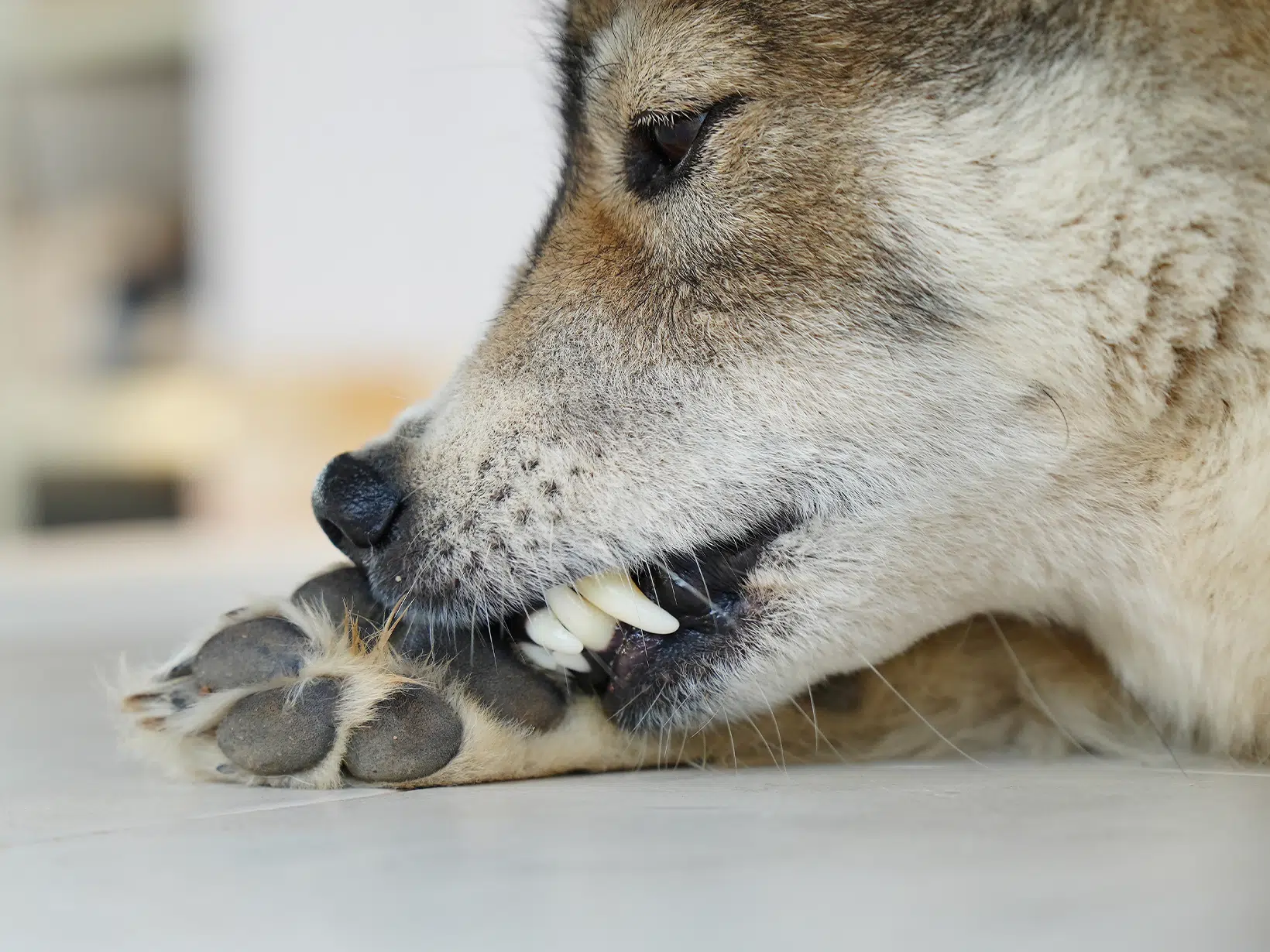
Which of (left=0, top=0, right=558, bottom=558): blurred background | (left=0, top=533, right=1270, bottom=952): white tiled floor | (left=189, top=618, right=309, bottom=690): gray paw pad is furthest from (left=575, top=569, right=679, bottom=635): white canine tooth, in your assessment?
(left=0, top=0, right=558, bottom=558): blurred background

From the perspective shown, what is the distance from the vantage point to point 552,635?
1141 mm

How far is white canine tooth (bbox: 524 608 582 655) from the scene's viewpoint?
3.74ft

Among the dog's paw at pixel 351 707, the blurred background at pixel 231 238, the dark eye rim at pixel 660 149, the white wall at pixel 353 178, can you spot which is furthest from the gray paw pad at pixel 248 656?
the white wall at pixel 353 178

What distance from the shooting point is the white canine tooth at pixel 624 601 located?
3.73ft

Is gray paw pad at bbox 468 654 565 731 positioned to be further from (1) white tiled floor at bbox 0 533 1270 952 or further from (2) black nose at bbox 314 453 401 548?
(2) black nose at bbox 314 453 401 548

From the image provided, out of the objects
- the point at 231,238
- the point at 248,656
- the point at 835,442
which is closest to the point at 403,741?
the point at 248,656

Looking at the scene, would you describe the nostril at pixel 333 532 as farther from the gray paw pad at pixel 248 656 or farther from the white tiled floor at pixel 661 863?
the white tiled floor at pixel 661 863

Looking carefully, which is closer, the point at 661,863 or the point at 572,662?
the point at 661,863

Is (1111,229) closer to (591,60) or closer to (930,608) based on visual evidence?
(930,608)

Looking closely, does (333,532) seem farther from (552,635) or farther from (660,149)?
(660,149)

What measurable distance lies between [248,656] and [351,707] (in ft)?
0.47

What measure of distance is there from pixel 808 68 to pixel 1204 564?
1.83 ft

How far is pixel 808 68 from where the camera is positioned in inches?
42.8

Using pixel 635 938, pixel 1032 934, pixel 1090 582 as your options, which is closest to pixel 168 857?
pixel 635 938
